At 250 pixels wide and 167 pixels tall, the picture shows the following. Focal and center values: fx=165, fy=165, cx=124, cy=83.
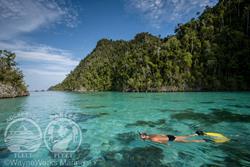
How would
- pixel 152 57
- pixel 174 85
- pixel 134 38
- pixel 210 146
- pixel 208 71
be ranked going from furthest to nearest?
pixel 134 38, pixel 152 57, pixel 174 85, pixel 208 71, pixel 210 146

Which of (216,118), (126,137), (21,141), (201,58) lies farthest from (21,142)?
(201,58)

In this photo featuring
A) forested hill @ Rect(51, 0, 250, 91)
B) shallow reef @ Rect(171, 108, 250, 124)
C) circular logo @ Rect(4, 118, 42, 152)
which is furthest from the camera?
forested hill @ Rect(51, 0, 250, 91)

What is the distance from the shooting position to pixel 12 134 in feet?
30.1

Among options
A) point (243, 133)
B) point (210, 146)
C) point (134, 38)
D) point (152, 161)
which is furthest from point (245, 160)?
point (134, 38)

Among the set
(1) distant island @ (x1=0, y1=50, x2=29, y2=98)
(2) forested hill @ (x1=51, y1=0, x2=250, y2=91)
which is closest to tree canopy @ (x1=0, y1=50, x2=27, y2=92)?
(1) distant island @ (x1=0, y1=50, x2=29, y2=98)

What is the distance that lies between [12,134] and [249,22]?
251 ft

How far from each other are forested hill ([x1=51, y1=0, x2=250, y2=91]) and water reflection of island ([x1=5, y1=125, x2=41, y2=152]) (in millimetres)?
54152

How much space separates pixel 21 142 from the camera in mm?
7832

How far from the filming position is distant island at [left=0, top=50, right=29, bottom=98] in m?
45.8

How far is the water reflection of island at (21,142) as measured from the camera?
7.08m

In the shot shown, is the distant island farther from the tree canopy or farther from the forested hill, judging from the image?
the forested hill

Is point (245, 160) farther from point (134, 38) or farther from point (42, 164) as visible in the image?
point (134, 38)

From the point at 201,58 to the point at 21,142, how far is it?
210 ft

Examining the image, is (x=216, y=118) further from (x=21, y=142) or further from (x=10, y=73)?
(x=10, y=73)
